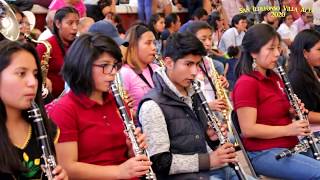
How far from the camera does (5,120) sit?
1979mm

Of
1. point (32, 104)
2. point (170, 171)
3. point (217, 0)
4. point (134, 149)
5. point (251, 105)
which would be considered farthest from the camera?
point (217, 0)

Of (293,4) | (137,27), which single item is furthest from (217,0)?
(137,27)

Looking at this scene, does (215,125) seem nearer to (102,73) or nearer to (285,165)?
(285,165)

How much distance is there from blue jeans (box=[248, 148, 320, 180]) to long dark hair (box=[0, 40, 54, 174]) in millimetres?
1333

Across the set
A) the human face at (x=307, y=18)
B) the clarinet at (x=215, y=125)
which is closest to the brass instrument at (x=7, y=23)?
the clarinet at (x=215, y=125)

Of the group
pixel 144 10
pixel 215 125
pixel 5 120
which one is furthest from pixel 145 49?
pixel 144 10

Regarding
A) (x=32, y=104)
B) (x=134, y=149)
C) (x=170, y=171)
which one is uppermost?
(x=32, y=104)

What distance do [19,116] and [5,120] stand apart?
60 mm

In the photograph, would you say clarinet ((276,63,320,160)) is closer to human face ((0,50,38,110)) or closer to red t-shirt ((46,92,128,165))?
red t-shirt ((46,92,128,165))

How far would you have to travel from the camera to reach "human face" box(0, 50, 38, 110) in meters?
1.91

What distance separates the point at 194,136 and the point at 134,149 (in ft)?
1.46

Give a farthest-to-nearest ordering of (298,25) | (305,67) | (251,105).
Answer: (298,25)
(305,67)
(251,105)

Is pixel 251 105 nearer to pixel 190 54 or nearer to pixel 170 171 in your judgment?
pixel 190 54

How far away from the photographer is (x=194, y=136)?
2.53 metres
